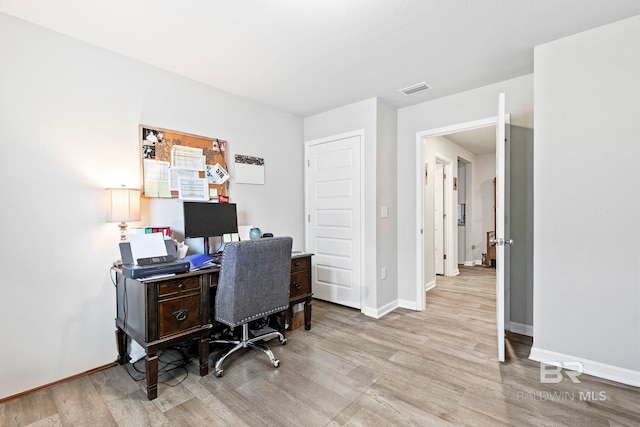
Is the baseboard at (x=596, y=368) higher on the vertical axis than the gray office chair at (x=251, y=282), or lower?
lower

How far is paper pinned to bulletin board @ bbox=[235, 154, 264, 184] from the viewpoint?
3192mm

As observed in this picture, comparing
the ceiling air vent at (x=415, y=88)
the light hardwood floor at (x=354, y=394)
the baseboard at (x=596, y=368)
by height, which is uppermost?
the ceiling air vent at (x=415, y=88)

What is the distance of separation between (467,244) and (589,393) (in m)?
5.01

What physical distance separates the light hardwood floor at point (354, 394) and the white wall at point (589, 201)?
306 mm

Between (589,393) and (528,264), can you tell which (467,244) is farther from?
(589,393)

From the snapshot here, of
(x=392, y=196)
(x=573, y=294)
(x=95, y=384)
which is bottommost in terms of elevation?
(x=95, y=384)

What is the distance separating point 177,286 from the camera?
6.52ft

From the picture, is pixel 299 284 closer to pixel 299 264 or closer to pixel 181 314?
pixel 299 264

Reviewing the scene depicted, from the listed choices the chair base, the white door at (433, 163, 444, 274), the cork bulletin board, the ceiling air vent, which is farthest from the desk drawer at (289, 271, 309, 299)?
the white door at (433, 163, 444, 274)

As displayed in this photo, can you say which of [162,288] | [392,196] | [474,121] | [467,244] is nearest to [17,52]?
[162,288]

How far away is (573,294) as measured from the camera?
2135 mm

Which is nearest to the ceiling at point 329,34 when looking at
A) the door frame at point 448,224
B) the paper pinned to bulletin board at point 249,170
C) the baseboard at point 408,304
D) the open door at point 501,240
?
the open door at point 501,240

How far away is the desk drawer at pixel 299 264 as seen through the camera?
2.84 m

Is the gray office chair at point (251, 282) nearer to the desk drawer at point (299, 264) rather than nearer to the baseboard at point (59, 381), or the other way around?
the desk drawer at point (299, 264)
